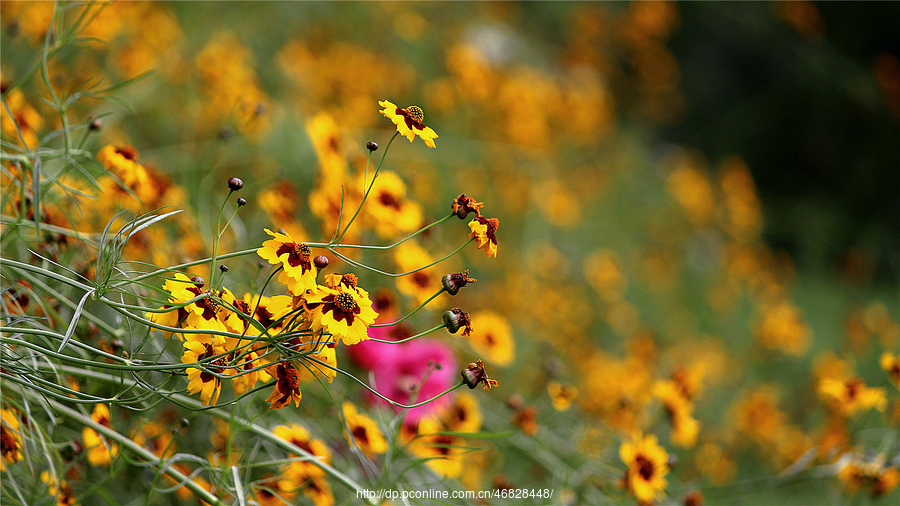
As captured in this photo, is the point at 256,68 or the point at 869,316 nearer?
the point at 256,68

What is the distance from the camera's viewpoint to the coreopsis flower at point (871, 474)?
681 millimetres

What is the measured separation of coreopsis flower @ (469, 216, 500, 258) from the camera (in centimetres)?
39

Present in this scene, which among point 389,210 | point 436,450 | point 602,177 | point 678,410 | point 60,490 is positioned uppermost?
point 602,177

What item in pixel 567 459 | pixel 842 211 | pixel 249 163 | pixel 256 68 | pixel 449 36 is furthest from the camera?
pixel 842 211

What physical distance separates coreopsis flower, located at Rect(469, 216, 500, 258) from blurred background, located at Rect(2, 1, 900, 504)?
0.85 ft

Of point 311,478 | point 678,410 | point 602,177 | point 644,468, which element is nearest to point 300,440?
point 311,478

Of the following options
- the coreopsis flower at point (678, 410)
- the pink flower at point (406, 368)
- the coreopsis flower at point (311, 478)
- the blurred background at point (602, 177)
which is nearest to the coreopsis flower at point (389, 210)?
the blurred background at point (602, 177)

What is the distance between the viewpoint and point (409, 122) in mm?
429

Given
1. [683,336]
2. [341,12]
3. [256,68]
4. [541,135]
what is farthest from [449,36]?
[683,336]

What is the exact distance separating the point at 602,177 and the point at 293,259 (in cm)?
216

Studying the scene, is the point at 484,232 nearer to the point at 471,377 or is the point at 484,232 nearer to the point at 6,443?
the point at 471,377

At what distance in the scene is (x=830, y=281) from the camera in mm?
2713

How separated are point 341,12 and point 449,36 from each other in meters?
0.46

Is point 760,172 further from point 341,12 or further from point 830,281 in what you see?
point 341,12
